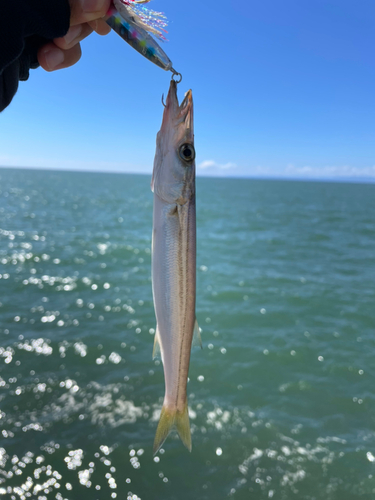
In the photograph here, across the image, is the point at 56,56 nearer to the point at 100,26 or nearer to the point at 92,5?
the point at 100,26

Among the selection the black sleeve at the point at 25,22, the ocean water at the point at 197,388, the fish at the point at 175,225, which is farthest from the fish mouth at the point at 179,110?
the ocean water at the point at 197,388

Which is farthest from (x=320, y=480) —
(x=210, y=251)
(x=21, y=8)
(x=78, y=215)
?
(x=78, y=215)

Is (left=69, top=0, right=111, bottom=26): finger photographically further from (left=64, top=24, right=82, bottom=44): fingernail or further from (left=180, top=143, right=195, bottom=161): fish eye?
(left=180, top=143, right=195, bottom=161): fish eye

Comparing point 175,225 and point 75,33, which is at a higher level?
point 75,33

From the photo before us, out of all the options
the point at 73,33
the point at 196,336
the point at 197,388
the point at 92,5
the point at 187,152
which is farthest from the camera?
the point at 197,388

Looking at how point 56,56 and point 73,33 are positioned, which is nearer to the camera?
point 73,33

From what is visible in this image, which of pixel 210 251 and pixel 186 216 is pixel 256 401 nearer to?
pixel 186 216

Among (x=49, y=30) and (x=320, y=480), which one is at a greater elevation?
(x=49, y=30)

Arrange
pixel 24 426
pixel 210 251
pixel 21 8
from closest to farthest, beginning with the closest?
pixel 21 8 → pixel 24 426 → pixel 210 251

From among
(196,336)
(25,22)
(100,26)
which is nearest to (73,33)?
(100,26)
